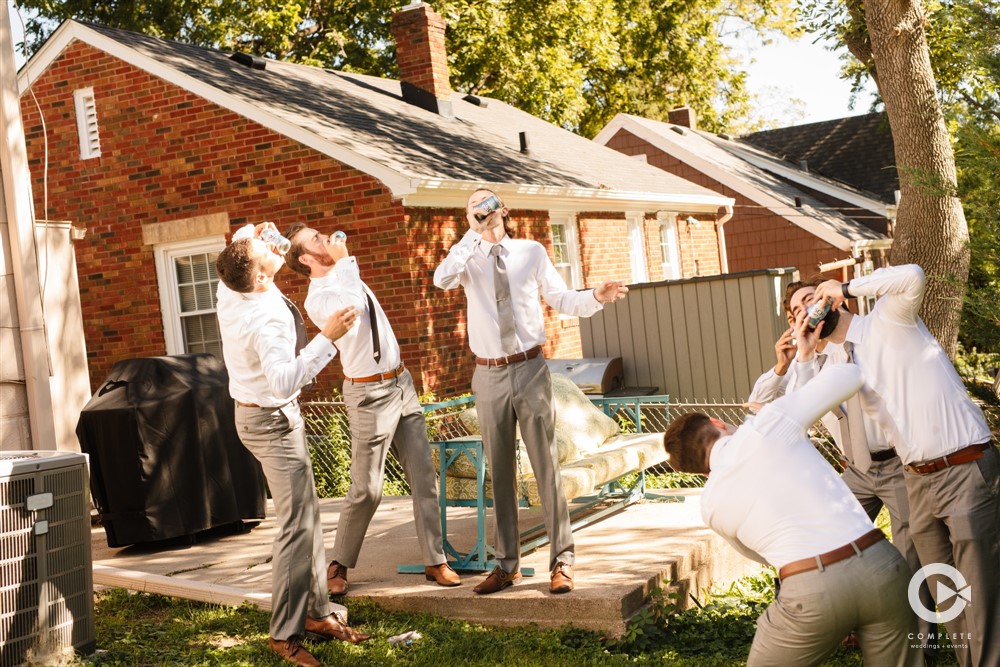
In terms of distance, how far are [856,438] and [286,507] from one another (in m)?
2.75

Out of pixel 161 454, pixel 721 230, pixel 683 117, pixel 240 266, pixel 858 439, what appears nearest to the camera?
pixel 858 439

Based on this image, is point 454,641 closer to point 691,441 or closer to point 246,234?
point 246,234

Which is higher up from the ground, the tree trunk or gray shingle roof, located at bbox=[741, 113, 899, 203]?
gray shingle roof, located at bbox=[741, 113, 899, 203]

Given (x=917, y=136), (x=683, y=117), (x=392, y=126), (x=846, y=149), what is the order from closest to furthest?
(x=917, y=136) → (x=392, y=126) → (x=683, y=117) → (x=846, y=149)

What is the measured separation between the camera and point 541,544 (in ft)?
21.9

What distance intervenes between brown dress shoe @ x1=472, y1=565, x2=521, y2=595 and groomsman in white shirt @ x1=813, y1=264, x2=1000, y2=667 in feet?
8.13

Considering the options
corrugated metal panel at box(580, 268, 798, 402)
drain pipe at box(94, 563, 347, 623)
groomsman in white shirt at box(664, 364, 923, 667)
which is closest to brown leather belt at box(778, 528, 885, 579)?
groomsman in white shirt at box(664, 364, 923, 667)

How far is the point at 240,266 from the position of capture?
5.06 metres

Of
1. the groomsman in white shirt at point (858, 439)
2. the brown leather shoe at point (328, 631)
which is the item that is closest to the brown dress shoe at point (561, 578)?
the brown leather shoe at point (328, 631)

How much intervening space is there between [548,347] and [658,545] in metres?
7.99

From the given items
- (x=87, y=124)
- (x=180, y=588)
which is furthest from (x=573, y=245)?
(x=180, y=588)

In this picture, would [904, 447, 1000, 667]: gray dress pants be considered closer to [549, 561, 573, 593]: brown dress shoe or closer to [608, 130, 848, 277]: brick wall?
[549, 561, 573, 593]: brown dress shoe

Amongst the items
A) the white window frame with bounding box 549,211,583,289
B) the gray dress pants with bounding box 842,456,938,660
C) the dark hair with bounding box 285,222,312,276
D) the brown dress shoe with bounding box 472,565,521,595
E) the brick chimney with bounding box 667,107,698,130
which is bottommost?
the brown dress shoe with bounding box 472,565,521,595

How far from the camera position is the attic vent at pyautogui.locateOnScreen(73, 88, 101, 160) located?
1352 centimetres
